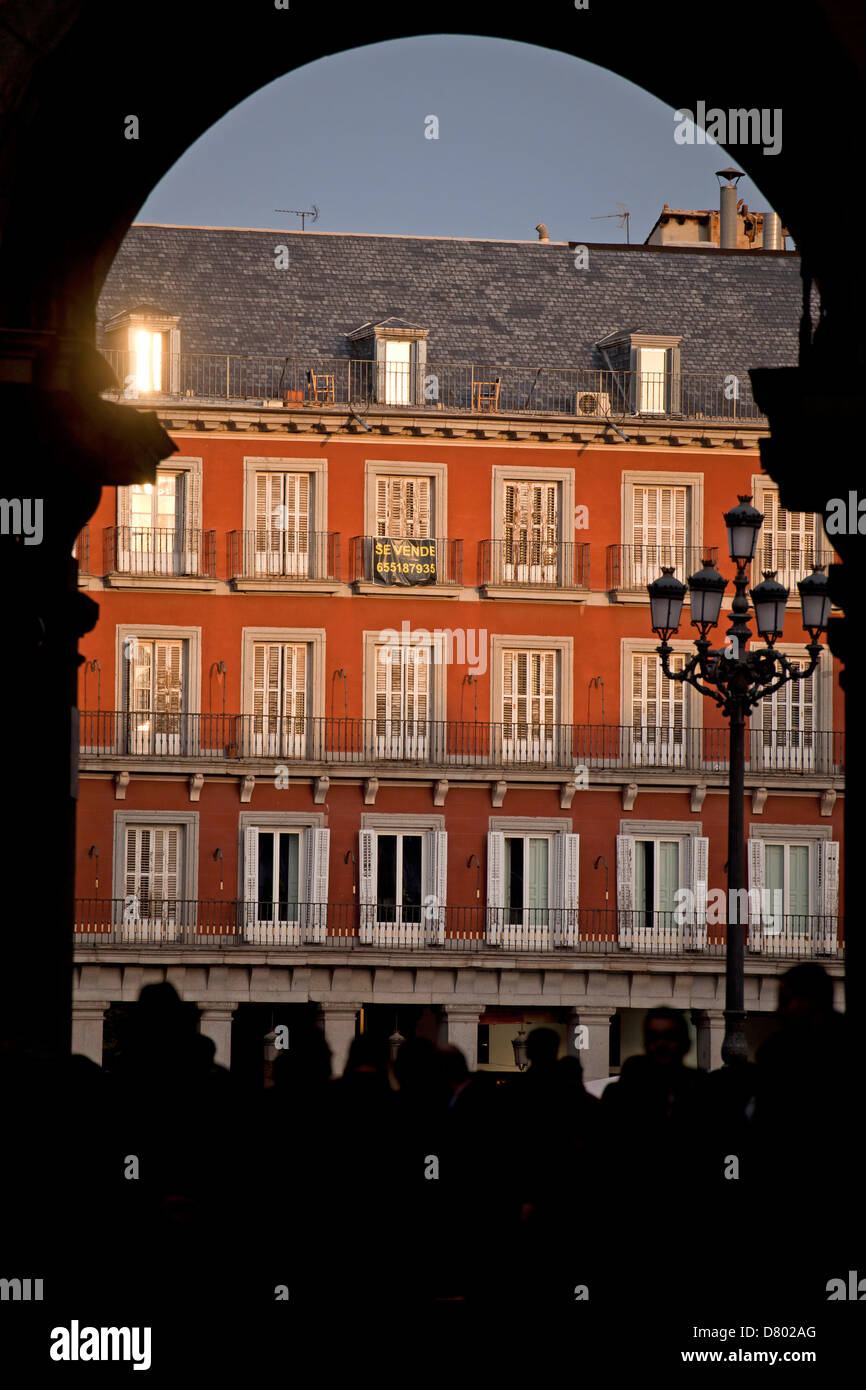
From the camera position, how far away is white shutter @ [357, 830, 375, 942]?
4056cm

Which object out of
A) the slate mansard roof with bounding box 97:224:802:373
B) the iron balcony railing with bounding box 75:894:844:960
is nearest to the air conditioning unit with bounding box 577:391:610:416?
the slate mansard roof with bounding box 97:224:802:373

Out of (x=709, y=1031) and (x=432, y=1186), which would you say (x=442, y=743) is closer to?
(x=709, y=1031)

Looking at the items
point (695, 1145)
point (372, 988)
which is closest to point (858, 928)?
point (695, 1145)

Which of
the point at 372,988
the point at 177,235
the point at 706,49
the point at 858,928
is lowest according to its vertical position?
the point at 372,988

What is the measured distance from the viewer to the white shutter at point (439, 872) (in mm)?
40906

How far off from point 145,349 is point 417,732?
29.6 ft

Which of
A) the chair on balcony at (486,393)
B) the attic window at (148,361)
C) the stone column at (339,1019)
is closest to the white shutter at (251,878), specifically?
the stone column at (339,1019)

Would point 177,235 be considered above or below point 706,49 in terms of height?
above

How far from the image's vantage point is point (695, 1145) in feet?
25.1

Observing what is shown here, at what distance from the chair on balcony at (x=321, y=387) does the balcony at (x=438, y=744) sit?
6.35 meters
